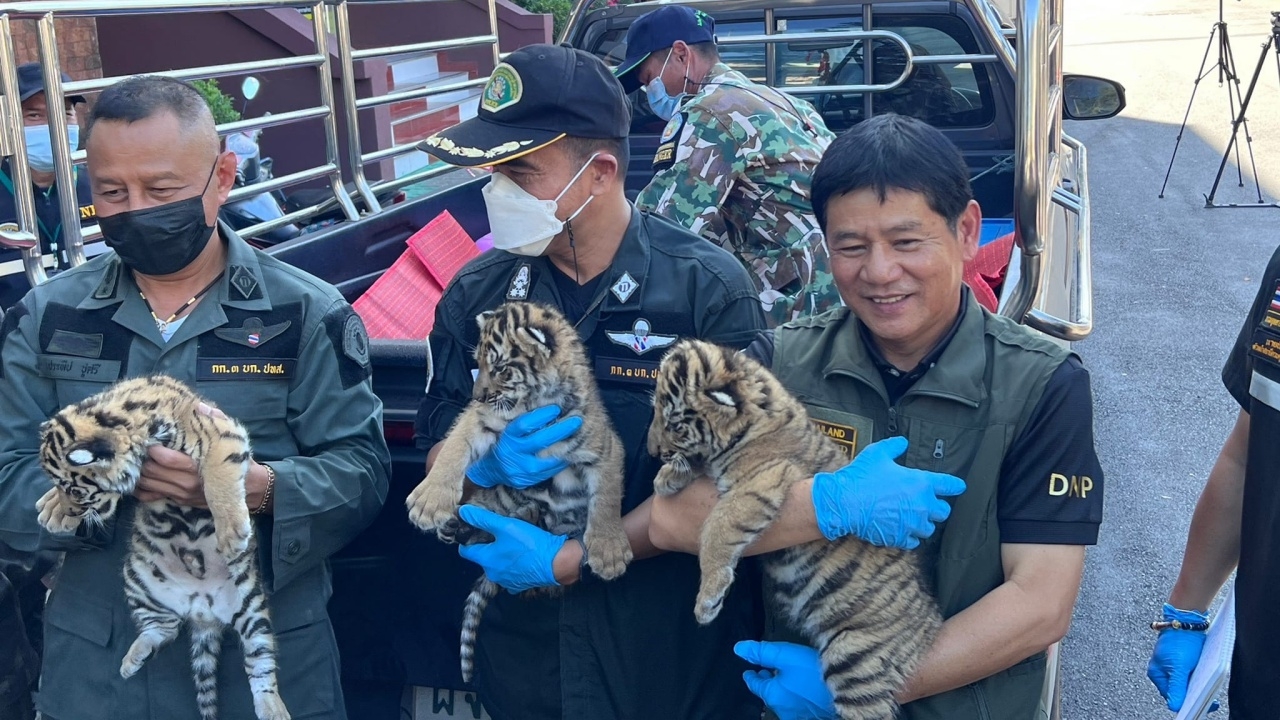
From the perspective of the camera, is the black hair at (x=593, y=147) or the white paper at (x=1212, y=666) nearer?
the white paper at (x=1212, y=666)

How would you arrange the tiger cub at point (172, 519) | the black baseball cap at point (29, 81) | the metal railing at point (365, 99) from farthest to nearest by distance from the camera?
the metal railing at point (365, 99) → the black baseball cap at point (29, 81) → the tiger cub at point (172, 519)

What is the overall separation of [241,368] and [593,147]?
1107 millimetres

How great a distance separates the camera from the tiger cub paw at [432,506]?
111 inches

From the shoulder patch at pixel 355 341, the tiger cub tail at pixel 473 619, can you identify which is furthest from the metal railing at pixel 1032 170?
the shoulder patch at pixel 355 341

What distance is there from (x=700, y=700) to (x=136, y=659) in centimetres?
147

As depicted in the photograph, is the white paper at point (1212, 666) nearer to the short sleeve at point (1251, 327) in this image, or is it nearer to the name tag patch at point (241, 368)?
the short sleeve at point (1251, 327)

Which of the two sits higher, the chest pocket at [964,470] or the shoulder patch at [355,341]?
the shoulder patch at [355,341]

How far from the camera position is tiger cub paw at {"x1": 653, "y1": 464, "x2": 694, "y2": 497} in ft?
8.52

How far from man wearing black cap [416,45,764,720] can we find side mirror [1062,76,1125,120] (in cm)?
503

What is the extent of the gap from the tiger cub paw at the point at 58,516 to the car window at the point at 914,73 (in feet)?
17.4

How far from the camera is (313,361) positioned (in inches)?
111

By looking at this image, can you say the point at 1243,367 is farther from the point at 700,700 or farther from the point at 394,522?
the point at 394,522

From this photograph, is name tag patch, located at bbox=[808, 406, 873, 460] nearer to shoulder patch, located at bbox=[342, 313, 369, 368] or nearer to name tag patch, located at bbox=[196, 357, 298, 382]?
shoulder patch, located at bbox=[342, 313, 369, 368]

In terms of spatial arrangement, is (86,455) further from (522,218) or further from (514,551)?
(522,218)
